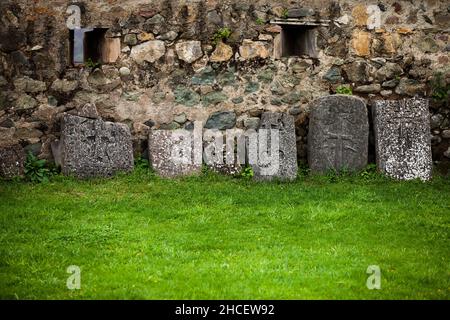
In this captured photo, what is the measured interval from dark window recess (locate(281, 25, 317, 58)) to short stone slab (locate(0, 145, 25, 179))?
4134mm

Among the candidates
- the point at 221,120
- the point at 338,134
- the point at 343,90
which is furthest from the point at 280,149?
the point at 343,90

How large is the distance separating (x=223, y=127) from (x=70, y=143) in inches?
87.4

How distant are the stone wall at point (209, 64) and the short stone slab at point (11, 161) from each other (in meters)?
0.12

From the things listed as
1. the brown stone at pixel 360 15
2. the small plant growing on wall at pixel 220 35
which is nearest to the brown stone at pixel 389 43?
the brown stone at pixel 360 15

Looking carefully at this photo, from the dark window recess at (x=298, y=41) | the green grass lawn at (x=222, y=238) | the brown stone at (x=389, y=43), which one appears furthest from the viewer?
the brown stone at (x=389, y=43)

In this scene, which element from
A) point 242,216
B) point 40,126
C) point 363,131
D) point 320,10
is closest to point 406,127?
point 363,131

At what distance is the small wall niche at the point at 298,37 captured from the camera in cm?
1030

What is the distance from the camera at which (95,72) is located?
973cm

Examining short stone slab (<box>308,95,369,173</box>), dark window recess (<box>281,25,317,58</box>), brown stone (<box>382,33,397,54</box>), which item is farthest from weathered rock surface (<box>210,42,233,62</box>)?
brown stone (<box>382,33,397,54</box>)

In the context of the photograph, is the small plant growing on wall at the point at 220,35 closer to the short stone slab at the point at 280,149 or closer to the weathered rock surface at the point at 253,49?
the weathered rock surface at the point at 253,49

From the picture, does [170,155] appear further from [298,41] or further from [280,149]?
[298,41]

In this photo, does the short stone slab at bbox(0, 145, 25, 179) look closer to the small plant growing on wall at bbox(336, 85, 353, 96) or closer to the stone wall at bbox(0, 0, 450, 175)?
the stone wall at bbox(0, 0, 450, 175)

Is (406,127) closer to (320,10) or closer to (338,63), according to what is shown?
(338,63)

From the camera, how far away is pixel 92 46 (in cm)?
1030
